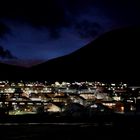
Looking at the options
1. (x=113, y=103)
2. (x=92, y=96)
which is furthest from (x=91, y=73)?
(x=113, y=103)

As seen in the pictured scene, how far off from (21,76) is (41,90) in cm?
2554

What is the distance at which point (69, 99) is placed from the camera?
59.6 metres

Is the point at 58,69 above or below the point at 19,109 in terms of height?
above

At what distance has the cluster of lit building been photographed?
46031 mm

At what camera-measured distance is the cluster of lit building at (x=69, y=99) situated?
1812 inches

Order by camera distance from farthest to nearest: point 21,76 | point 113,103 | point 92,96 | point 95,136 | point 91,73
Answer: point 21,76
point 91,73
point 92,96
point 113,103
point 95,136

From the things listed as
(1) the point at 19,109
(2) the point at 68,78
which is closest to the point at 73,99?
(1) the point at 19,109

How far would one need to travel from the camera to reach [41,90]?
8575 centimetres

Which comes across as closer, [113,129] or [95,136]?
[95,136]

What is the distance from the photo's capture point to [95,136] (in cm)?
2483

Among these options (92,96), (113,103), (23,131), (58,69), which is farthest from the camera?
(58,69)

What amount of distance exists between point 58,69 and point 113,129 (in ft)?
247

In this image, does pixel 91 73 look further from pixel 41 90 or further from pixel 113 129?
pixel 113 129

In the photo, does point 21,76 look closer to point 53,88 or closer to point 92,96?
point 53,88
